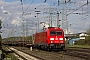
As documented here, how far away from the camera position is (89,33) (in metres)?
76.2

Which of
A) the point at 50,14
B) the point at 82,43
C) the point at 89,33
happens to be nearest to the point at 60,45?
the point at 50,14

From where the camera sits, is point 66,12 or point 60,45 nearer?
point 60,45

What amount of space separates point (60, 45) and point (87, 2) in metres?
11.3

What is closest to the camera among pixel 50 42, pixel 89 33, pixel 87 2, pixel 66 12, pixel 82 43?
pixel 87 2

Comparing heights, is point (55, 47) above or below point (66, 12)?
below

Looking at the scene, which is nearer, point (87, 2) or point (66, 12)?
point (87, 2)

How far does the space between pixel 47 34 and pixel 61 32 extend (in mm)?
2491

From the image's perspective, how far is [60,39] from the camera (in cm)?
4403

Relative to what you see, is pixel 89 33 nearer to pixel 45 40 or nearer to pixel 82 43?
pixel 82 43

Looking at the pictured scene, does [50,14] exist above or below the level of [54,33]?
above

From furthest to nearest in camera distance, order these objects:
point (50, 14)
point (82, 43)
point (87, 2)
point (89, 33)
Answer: point (82, 43) < point (89, 33) < point (50, 14) < point (87, 2)

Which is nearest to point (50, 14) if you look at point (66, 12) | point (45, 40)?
point (66, 12)

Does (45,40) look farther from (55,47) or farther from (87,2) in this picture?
(87,2)

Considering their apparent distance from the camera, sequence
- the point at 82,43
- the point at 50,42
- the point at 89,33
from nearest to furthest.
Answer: the point at 50,42 → the point at 89,33 → the point at 82,43
